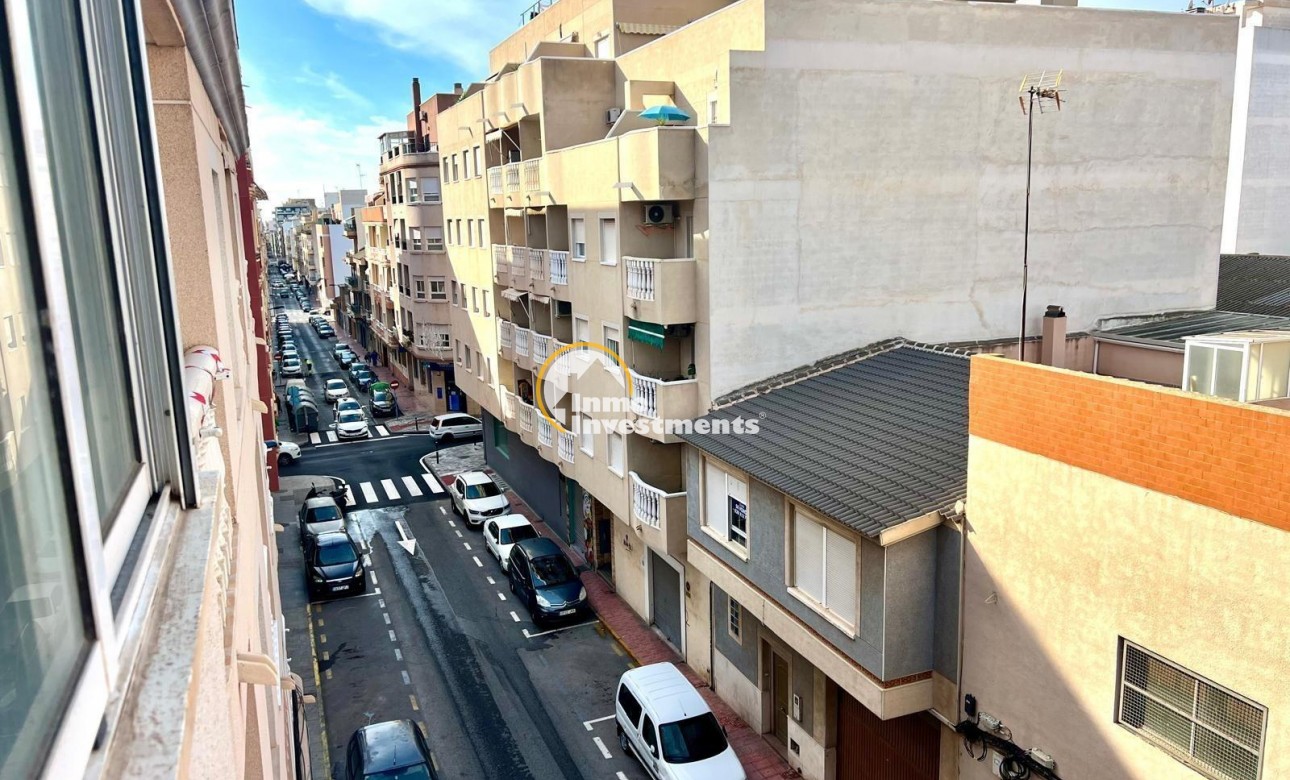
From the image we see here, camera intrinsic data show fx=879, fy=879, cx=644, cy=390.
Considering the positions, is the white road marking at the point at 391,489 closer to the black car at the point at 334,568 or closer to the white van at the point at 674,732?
the black car at the point at 334,568

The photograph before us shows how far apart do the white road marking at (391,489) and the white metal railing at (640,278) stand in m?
19.7

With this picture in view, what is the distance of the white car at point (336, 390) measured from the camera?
5359cm

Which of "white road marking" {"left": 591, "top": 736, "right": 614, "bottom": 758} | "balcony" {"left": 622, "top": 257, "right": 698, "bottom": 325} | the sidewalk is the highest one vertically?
"balcony" {"left": 622, "top": 257, "right": 698, "bottom": 325}

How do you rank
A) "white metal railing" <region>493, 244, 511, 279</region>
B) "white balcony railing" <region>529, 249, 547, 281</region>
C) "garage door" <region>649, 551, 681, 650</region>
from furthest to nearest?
"white metal railing" <region>493, 244, 511, 279</region>
"white balcony railing" <region>529, 249, 547, 281</region>
"garage door" <region>649, 551, 681, 650</region>

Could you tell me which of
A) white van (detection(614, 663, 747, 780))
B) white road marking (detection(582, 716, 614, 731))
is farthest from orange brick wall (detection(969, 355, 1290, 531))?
white road marking (detection(582, 716, 614, 731))

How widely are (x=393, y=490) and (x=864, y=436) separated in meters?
25.9

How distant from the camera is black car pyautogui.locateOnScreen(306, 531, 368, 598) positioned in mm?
25297

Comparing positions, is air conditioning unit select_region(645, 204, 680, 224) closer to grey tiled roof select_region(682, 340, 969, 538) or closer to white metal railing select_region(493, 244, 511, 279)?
grey tiled roof select_region(682, 340, 969, 538)

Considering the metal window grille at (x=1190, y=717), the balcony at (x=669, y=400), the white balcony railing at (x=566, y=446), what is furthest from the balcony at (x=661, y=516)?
the metal window grille at (x=1190, y=717)

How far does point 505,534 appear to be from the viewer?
89.4 feet

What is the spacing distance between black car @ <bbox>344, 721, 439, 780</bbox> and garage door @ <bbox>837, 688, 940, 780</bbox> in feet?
23.7

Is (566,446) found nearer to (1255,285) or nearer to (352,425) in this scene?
(1255,285)

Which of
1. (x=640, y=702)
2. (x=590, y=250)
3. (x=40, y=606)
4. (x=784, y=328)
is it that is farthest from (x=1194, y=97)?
(x=40, y=606)

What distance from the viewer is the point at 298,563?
28.7 meters
